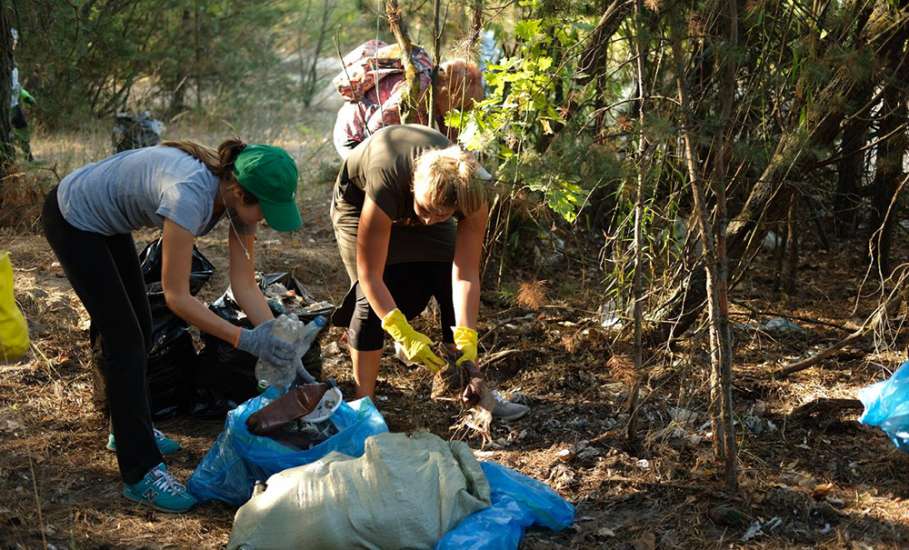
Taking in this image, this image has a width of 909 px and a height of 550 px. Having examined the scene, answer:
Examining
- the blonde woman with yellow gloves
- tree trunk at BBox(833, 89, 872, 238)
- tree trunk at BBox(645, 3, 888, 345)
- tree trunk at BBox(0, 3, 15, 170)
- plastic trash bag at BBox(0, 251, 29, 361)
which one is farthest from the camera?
tree trunk at BBox(0, 3, 15, 170)

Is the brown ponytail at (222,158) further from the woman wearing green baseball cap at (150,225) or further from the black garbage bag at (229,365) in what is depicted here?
the black garbage bag at (229,365)

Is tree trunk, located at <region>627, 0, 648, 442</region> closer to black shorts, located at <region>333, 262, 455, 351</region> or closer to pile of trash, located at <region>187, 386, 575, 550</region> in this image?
pile of trash, located at <region>187, 386, 575, 550</region>

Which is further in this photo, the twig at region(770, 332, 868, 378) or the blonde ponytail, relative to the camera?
the twig at region(770, 332, 868, 378)

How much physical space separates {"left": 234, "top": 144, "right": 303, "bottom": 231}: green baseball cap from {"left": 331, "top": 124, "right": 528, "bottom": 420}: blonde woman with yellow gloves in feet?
1.43

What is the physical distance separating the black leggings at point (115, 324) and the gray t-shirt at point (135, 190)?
0.18 feet

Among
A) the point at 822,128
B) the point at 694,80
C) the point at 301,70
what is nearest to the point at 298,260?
the point at 694,80

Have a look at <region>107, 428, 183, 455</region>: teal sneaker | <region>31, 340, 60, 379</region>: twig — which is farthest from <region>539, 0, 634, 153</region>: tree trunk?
<region>31, 340, 60, 379</region>: twig

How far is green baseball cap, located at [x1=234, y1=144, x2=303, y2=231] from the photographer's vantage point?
288 cm

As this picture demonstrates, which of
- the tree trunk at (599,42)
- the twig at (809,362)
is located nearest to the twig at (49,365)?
the tree trunk at (599,42)

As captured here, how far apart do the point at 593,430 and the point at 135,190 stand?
1900 mm

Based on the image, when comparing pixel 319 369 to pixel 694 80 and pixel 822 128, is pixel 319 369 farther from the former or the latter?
pixel 822 128

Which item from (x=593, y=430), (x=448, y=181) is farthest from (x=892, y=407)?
(x=448, y=181)

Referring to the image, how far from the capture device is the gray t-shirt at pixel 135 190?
2881mm

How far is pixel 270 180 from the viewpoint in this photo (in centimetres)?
288
